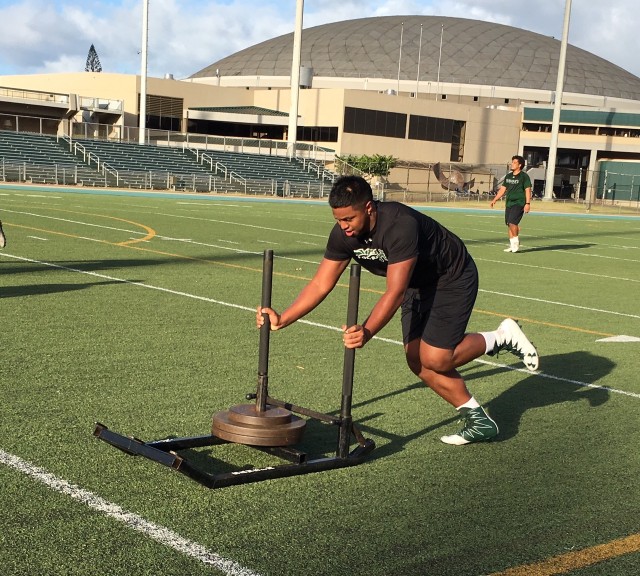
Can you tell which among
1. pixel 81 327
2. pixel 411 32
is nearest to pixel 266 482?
pixel 81 327

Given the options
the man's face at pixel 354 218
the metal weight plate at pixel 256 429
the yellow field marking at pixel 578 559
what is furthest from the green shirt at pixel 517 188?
the yellow field marking at pixel 578 559

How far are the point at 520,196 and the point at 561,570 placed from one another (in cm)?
1497

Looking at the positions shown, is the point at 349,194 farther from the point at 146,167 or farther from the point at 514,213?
the point at 146,167

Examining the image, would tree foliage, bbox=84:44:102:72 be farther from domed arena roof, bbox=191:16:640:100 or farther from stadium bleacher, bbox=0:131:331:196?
stadium bleacher, bbox=0:131:331:196

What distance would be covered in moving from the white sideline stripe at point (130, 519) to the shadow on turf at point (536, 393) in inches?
63.4

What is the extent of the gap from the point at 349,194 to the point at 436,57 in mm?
112727

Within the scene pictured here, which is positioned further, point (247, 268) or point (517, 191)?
point (517, 191)

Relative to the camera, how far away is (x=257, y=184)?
1923 inches

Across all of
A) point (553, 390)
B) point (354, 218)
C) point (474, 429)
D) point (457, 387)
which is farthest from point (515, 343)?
point (354, 218)

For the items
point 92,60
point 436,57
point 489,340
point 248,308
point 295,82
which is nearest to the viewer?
point 489,340

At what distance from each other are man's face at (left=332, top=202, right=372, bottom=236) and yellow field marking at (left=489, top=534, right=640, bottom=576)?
188cm

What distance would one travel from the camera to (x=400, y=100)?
7662cm

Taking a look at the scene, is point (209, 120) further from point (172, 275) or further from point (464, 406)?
point (464, 406)

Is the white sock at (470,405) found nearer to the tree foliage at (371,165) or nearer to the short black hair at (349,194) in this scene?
the short black hair at (349,194)
